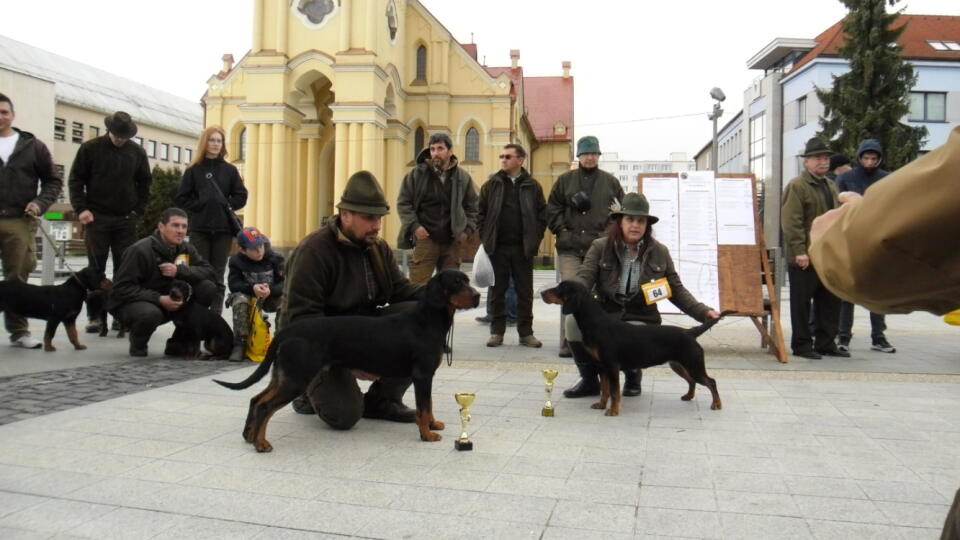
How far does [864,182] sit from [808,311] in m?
1.65

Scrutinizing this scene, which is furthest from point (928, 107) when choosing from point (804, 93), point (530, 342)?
point (530, 342)

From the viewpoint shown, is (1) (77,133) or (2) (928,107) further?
(1) (77,133)

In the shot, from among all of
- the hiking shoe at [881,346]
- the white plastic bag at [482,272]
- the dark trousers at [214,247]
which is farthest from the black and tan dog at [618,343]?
the dark trousers at [214,247]

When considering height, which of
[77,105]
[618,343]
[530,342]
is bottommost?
[530,342]

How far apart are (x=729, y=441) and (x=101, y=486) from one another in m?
3.44

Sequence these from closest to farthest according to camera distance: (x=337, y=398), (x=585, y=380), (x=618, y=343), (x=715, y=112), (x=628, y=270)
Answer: (x=337, y=398)
(x=618, y=343)
(x=585, y=380)
(x=628, y=270)
(x=715, y=112)

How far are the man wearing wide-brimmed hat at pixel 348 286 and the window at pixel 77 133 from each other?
64678 millimetres

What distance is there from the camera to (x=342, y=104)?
3481 centimetres

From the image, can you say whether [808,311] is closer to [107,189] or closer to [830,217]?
[830,217]

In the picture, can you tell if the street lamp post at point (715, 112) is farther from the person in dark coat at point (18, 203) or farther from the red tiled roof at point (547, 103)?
the red tiled roof at point (547, 103)

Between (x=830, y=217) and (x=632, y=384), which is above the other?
(x=830, y=217)

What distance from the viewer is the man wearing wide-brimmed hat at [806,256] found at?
787 cm

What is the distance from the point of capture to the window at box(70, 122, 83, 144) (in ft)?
196

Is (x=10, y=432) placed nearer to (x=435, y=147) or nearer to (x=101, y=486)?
(x=101, y=486)
